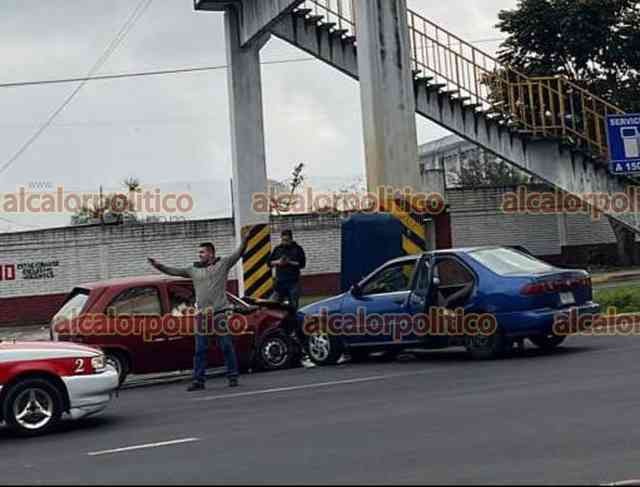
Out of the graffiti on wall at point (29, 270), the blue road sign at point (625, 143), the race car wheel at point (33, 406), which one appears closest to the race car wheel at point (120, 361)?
the race car wheel at point (33, 406)

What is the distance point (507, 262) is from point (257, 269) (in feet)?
25.5

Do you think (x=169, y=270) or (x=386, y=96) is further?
(x=386, y=96)

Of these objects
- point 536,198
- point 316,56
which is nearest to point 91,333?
point 316,56

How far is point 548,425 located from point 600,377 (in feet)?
10.2

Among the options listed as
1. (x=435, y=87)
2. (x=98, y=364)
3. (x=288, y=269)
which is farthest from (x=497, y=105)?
(x=98, y=364)

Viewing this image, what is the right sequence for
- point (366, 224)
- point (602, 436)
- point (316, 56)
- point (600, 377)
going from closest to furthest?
point (602, 436) → point (600, 377) → point (366, 224) → point (316, 56)

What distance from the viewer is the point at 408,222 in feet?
60.6

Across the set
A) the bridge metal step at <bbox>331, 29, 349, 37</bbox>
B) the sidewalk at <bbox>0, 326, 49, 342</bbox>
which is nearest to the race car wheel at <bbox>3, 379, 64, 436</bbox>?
the bridge metal step at <bbox>331, 29, 349, 37</bbox>

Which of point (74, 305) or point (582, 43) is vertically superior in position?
point (582, 43)

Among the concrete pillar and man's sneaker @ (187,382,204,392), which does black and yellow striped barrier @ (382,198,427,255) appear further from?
man's sneaker @ (187,382,204,392)

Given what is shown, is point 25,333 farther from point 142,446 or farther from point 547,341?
point 142,446

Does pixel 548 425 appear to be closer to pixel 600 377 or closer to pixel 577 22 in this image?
pixel 600 377

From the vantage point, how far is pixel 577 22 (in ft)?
107

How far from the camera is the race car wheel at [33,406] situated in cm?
1075
